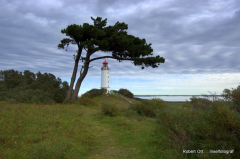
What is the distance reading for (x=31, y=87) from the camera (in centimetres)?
2028

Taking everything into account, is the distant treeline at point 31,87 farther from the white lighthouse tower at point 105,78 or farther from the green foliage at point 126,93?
the green foliage at point 126,93

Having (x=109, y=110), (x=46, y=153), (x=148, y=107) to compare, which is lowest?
(x=46, y=153)

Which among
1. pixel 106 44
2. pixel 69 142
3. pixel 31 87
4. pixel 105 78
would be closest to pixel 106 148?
pixel 69 142

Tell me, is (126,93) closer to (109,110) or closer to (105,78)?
(105,78)

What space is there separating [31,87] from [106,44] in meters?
9.33

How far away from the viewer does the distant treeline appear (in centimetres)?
1689

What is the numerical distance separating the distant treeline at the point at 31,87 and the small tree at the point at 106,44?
2.11 meters

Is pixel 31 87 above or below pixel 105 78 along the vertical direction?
below

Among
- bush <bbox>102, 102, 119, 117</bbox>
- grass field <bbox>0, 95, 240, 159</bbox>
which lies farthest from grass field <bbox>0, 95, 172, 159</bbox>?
bush <bbox>102, 102, 119, 117</bbox>

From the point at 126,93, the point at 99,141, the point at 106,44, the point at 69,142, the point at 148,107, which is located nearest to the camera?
the point at 69,142

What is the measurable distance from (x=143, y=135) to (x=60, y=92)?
1564 centimetres

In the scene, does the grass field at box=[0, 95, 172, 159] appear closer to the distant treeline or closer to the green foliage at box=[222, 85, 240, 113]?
the green foliage at box=[222, 85, 240, 113]

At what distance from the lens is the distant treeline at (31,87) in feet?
55.4

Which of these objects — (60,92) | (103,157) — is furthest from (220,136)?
(60,92)
